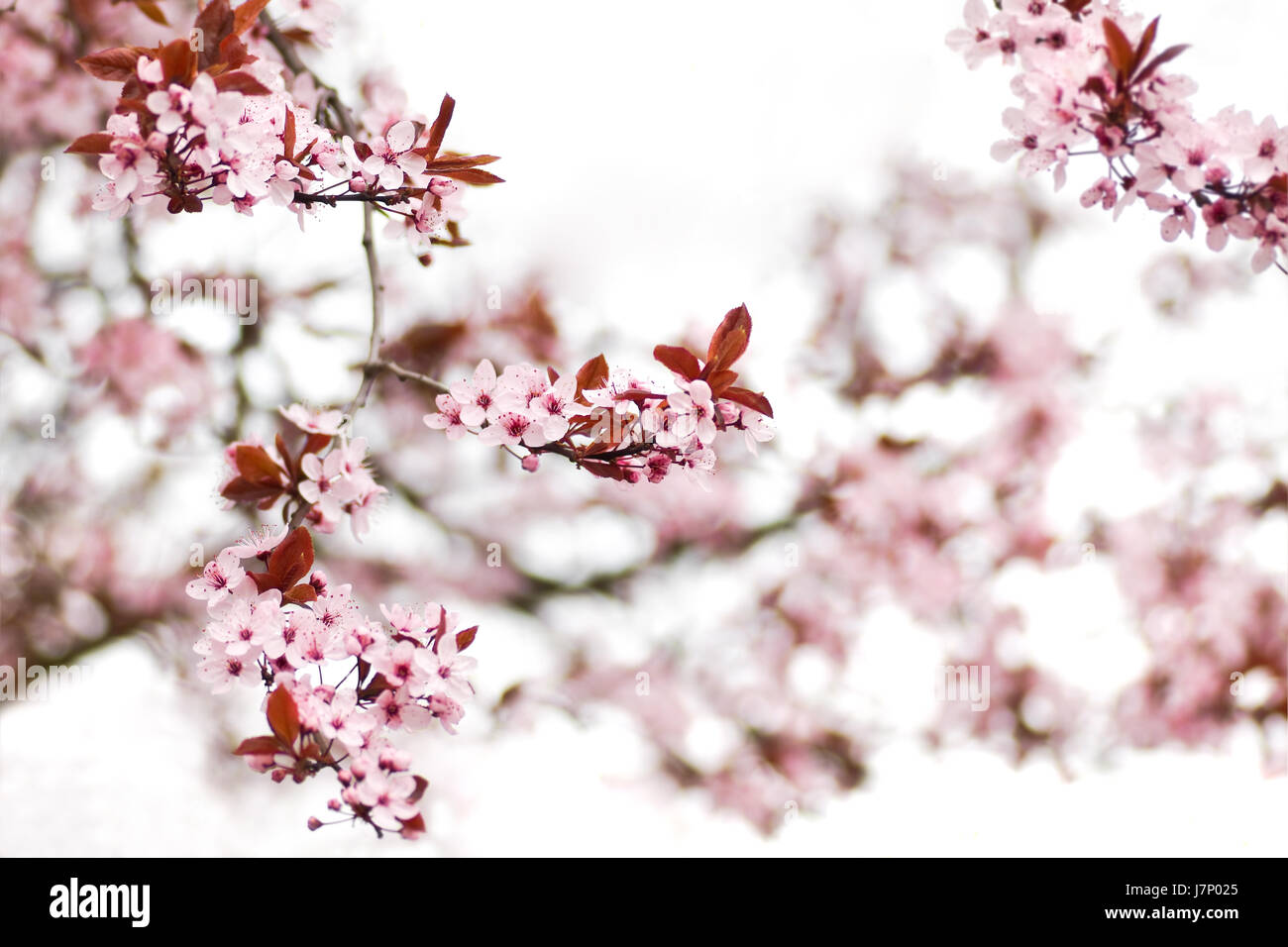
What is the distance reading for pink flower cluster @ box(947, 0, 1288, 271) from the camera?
0.93m

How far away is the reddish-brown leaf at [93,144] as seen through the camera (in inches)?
36.1

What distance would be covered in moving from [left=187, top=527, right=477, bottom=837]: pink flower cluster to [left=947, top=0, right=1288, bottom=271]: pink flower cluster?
901 millimetres

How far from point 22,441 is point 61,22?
55.0 inches

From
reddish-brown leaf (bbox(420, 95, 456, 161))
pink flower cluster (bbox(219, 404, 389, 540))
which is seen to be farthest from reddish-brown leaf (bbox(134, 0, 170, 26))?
pink flower cluster (bbox(219, 404, 389, 540))

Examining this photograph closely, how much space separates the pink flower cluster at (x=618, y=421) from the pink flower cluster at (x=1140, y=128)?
0.46 meters

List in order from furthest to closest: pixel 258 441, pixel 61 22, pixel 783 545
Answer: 1. pixel 783 545
2. pixel 61 22
3. pixel 258 441

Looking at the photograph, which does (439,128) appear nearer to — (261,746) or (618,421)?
(618,421)

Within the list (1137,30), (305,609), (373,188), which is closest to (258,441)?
(305,609)

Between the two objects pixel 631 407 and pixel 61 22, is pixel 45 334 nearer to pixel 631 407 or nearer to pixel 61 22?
pixel 61 22

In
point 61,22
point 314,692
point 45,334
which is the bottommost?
point 314,692

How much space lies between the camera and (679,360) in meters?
1.00

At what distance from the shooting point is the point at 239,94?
0.92m

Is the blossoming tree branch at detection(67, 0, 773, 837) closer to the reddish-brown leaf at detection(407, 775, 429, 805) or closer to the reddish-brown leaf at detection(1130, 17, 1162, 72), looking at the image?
the reddish-brown leaf at detection(407, 775, 429, 805)

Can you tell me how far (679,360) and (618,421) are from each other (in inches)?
4.0
